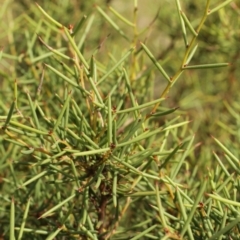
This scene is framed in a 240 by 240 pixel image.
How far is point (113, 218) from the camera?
1.89 feet

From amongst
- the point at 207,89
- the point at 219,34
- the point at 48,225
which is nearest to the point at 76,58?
the point at 48,225

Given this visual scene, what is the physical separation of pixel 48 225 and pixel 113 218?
0.08 metres

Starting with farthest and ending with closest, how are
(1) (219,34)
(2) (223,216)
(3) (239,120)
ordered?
1. (1) (219,34)
2. (3) (239,120)
3. (2) (223,216)

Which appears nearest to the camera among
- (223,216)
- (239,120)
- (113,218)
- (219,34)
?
(223,216)

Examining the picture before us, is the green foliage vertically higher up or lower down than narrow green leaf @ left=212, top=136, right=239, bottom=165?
lower down

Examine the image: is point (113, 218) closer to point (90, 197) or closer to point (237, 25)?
point (90, 197)

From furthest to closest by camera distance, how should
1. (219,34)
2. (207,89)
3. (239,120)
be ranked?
(207,89), (219,34), (239,120)

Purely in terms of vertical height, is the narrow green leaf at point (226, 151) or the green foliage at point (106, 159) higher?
the narrow green leaf at point (226, 151)

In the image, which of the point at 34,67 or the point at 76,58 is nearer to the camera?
the point at 76,58

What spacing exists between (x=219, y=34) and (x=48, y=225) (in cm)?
54

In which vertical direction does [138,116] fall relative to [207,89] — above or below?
above

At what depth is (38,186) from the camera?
0.61 metres

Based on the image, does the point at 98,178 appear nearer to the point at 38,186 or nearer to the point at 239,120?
the point at 38,186

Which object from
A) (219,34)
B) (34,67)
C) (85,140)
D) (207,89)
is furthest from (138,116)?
(207,89)
